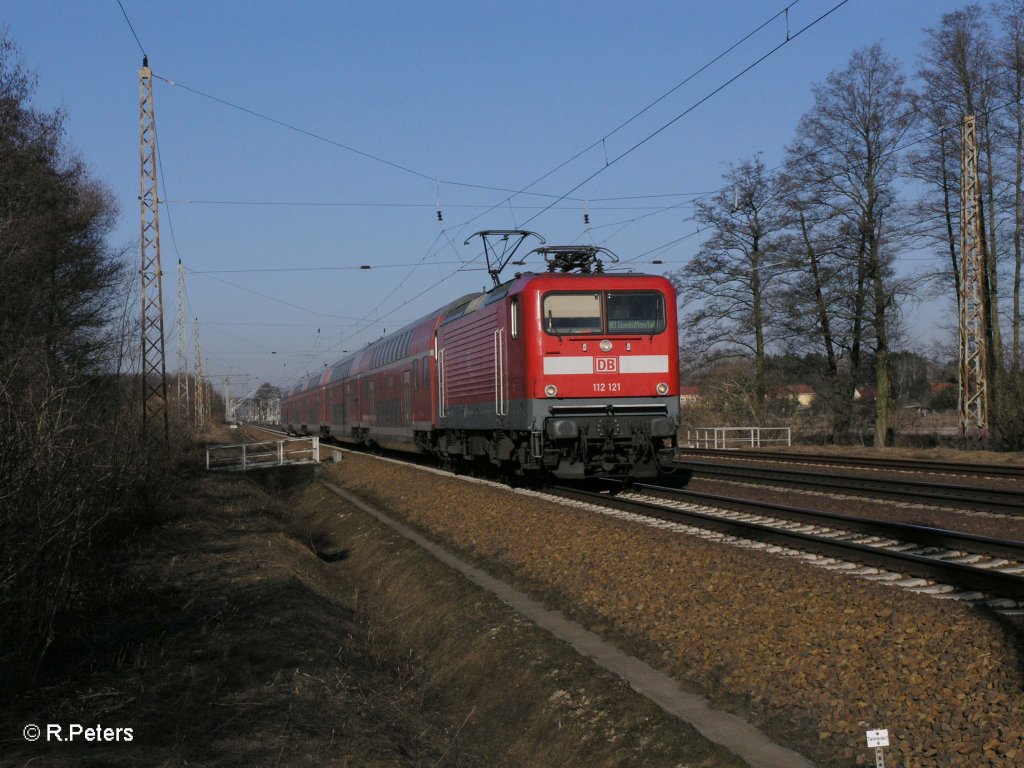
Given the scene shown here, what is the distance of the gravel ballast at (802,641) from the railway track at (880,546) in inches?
31.9

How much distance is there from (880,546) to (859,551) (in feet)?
3.51

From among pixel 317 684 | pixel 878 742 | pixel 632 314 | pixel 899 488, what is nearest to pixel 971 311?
pixel 899 488

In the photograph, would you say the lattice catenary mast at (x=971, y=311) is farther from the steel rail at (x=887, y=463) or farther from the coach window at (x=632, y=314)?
the coach window at (x=632, y=314)

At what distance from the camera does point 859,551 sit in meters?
9.74

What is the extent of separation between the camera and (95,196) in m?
31.4

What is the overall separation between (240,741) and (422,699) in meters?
2.21

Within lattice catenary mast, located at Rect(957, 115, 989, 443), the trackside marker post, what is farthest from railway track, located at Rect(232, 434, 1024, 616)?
lattice catenary mast, located at Rect(957, 115, 989, 443)

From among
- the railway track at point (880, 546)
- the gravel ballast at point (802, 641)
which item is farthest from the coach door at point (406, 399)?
the gravel ballast at point (802, 641)

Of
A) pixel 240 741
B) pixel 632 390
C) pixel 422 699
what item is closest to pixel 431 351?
pixel 632 390

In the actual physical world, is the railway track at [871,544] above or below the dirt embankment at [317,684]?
above

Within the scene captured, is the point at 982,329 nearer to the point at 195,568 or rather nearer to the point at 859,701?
the point at 195,568

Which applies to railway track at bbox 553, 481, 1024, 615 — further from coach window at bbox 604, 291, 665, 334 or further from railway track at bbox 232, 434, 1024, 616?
coach window at bbox 604, 291, 665, 334

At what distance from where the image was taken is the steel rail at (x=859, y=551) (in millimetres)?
7918

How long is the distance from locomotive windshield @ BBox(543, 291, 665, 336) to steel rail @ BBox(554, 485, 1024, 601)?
115 inches
